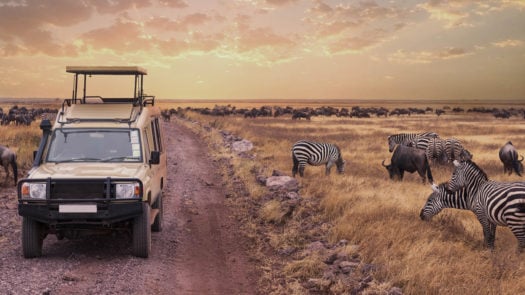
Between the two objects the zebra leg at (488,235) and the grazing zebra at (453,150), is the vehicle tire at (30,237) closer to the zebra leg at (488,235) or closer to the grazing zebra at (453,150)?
the zebra leg at (488,235)

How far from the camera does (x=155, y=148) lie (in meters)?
11.6

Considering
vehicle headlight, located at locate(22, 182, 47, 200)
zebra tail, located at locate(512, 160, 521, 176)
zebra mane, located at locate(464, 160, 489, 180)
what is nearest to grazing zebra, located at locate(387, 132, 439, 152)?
zebra tail, located at locate(512, 160, 521, 176)

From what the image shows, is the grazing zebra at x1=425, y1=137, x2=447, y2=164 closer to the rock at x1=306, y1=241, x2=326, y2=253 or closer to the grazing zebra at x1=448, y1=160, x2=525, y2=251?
the grazing zebra at x1=448, y1=160, x2=525, y2=251

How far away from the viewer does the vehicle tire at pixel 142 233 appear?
875cm

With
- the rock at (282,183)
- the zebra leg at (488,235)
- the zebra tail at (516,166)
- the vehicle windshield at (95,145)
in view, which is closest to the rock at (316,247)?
the zebra leg at (488,235)

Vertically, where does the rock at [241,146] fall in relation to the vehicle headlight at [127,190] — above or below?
below

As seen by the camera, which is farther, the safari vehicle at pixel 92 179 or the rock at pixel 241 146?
the rock at pixel 241 146

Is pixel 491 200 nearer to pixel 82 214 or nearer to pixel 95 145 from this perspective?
pixel 82 214

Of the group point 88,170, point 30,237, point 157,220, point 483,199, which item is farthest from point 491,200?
point 30,237

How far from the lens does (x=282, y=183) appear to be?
1564cm

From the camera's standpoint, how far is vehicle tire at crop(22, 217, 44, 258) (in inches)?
344

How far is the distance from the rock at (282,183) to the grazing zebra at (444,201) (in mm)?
4187

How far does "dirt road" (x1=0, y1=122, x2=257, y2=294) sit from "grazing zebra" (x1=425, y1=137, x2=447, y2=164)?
1390 centimetres

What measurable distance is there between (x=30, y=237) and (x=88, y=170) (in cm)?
145
